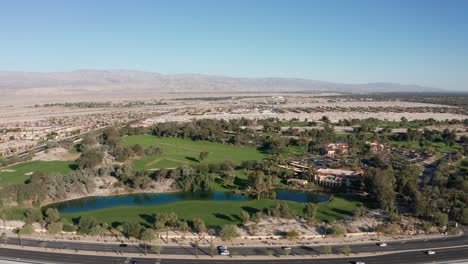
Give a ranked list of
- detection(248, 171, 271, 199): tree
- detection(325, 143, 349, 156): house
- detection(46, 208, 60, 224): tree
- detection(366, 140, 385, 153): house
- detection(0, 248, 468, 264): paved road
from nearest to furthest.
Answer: detection(0, 248, 468, 264): paved road → detection(46, 208, 60, 224): tree → detection(248, 171, 271, 199): tree → detection(325, 143, 349, 156): house → detection(366, 140, 385, 153): house

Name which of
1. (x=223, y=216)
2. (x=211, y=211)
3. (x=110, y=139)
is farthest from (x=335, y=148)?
(x=110, y=139)

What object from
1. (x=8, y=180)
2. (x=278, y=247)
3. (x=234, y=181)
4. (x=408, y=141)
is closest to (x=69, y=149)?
(x=8, y=180)

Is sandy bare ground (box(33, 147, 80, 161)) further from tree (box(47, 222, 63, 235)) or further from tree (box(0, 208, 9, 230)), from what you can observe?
tree (box(47, 222, 63, 235))

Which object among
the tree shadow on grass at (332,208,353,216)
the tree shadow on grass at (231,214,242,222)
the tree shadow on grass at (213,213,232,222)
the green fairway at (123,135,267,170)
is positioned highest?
the green fairway at (123,135,267,170)

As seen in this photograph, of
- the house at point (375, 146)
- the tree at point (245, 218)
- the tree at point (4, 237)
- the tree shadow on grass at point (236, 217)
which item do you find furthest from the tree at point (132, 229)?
the house at point (375, 146)

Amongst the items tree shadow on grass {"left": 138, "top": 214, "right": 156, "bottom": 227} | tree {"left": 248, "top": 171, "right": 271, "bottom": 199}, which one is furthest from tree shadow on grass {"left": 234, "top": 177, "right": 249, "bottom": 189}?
tree shadow on grass {"left": 138, "top": 214, "right": 156, "bottom": 227}
